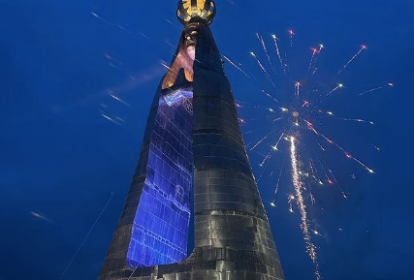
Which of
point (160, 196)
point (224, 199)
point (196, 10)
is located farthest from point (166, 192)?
point (196, 10)

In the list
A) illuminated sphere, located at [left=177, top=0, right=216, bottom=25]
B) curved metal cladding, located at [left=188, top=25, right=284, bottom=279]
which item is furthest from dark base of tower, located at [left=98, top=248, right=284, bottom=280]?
illuminated sphere, located at [left=177, top=0, right=216, bottom=25]

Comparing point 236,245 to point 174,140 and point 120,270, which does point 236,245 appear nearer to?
point 120,270

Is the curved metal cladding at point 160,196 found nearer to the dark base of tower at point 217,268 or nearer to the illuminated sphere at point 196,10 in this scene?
the dark base of tower at point 217,268

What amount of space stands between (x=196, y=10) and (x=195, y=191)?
16.6 meters

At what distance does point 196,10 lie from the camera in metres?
29.9

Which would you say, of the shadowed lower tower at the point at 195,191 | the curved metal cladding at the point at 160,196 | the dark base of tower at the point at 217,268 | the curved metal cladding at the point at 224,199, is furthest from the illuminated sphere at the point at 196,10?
the dark base of tower at the point at 217,268

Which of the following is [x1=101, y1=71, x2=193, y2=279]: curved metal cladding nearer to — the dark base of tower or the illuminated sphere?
the dark base of tower

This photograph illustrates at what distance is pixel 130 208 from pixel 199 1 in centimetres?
1752

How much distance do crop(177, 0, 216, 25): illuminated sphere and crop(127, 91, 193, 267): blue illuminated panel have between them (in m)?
6.55

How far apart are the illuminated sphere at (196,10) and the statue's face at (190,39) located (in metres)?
1.27

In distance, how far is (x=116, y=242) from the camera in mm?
20734

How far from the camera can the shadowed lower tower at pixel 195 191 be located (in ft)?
57.5

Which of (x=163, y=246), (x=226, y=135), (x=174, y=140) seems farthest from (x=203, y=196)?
(x=174, y=140)

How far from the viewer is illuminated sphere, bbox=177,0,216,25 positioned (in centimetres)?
2994
